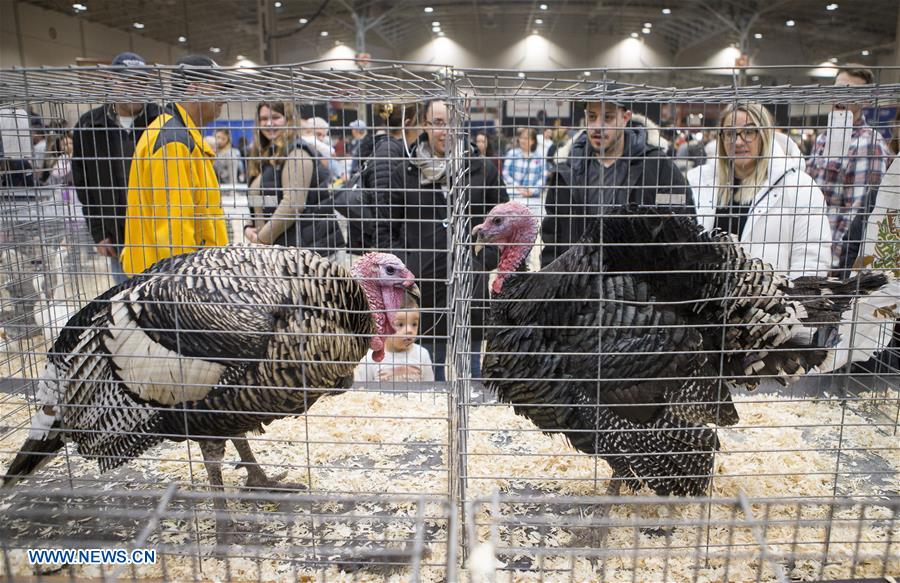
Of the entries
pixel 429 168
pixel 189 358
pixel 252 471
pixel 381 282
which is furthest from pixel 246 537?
pixel 429 168

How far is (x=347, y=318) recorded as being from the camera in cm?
251

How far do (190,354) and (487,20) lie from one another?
1091 centimetres

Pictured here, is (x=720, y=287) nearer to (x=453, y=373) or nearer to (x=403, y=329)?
(x=453, y=373)

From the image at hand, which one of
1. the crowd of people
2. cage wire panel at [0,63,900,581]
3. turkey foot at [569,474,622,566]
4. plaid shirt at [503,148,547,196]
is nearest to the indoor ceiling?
plaid shirt at [503,148,547,196]

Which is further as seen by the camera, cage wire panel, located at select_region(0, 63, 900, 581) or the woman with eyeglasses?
the woman with eyeglasses

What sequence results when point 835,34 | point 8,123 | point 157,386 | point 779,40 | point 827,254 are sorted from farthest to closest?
point 779,40, point 835,34, point 8,123, point 827,254, point 157,386

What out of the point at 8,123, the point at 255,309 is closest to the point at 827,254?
the point at 255,309

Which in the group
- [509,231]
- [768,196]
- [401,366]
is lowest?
[401,366]

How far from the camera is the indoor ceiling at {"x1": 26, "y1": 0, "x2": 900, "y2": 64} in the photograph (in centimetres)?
1030

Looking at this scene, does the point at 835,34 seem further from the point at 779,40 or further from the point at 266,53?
the point at 266,53

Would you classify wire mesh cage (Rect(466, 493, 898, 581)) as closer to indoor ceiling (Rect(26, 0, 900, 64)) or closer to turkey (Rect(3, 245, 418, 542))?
turkey (Rect(3, 245, 418, 542))

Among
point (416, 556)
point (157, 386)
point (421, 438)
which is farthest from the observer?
point (421, 438)

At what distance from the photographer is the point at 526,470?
2846 mm

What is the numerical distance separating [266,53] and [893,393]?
10399mm
